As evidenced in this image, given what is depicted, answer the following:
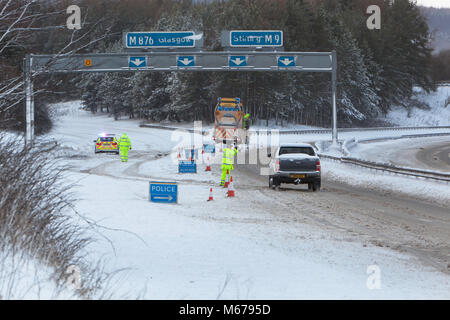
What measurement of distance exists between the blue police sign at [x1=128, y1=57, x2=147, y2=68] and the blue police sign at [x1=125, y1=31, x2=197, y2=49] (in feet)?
3.67

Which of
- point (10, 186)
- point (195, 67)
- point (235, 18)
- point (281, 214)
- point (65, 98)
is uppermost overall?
point (235, 18)

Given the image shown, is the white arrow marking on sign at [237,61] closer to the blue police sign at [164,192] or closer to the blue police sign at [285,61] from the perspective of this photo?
the blue police sign at [285,61]

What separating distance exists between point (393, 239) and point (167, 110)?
8177cm

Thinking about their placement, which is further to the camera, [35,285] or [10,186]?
[10,186]

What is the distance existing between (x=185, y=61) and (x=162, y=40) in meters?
2.33

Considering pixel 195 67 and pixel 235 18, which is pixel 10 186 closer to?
pixel 195 67

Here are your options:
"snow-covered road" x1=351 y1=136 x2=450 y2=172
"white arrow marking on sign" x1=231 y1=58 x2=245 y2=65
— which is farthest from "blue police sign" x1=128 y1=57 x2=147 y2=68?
"snow-covered road" x1=351 y1=136 x2=450 y2=172

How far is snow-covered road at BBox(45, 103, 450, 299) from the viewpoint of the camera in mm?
8594

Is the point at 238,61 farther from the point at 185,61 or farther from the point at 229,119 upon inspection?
the point at 229,119

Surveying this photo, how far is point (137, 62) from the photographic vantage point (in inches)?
1754

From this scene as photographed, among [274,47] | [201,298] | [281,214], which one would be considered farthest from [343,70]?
[201,298]

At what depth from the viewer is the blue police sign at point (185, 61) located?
44.4 metres

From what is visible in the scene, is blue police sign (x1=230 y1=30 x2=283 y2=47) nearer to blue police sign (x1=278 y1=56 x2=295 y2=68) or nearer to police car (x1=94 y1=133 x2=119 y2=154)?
blue police sign (x1=278 y1=56 x2=295 y2=68)
